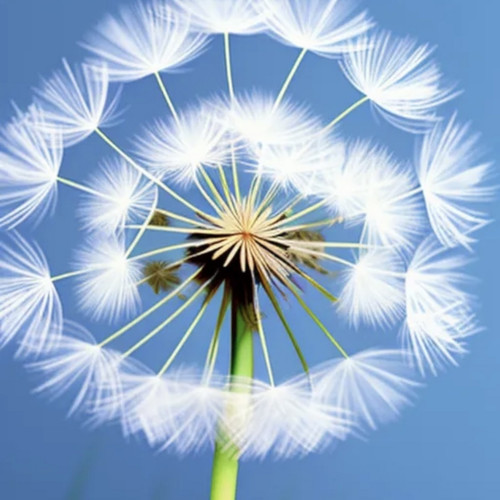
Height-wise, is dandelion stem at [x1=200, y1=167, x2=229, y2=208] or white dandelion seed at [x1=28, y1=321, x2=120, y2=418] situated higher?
dandelion stem at [x1=200, y1=167, x2=229, y2=208]

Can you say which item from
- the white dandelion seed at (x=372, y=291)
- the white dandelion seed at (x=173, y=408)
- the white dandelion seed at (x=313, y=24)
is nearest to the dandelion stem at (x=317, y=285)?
the white dandelion seed at (x=372, y=291)

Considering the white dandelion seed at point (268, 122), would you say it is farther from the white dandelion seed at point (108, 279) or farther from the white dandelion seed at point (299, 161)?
the white dandelion seed at point (108, 279)

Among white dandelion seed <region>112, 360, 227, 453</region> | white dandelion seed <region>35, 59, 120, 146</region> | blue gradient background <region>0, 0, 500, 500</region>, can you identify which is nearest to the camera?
white dandelion seed <region>112, 360, 227, 453</region>

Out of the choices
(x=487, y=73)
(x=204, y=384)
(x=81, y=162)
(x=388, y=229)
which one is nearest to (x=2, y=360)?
(x=81, y=162)

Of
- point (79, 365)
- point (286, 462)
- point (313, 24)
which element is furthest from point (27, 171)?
point (286, 462)

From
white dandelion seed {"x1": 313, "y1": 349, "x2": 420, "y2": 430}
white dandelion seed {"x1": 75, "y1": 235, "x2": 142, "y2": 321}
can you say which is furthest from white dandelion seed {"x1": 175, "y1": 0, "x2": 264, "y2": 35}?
white dandelion seed {"x1": 313, "y1": 349, "x2": 420, "y2": 430}

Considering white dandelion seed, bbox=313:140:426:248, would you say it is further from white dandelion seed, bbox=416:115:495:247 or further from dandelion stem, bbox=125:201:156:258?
dandelion stem, bbox=125:201:156:258

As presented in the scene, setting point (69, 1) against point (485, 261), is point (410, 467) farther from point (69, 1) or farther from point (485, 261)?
point (69, 1)
